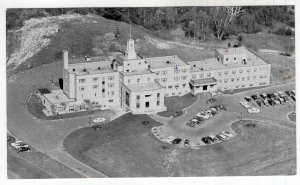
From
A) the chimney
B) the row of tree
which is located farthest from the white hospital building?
the row of tree

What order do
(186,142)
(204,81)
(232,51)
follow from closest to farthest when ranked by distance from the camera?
1. (186,142)
2. (204,81)
3. (232,51)

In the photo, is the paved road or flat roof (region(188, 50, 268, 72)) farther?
flat roof (region(188, 50, 268, 72))

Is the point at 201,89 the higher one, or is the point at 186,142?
the point at 201,89

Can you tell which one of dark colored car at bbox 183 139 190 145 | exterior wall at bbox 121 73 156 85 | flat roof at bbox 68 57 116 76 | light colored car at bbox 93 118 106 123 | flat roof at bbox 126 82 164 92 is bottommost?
dark colored car at bbox 183 139 190 145

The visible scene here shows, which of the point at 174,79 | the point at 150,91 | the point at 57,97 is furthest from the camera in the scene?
the point at 174,79

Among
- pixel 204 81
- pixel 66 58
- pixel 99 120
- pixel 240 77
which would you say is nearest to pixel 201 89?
pixel 204 81

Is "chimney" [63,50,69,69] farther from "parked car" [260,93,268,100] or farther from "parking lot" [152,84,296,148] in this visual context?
"parked car" [260,93,268,100]

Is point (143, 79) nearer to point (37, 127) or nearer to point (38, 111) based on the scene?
point (38, 111)
